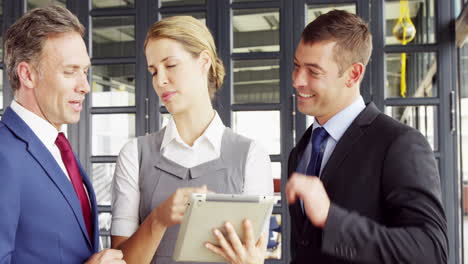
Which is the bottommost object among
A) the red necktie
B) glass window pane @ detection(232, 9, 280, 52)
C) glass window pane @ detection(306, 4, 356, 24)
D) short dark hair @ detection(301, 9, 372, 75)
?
the red necktie

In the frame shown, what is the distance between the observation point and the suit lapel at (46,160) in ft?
4.81

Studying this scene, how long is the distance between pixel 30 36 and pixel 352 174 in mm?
1038

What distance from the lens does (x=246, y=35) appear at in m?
3.72

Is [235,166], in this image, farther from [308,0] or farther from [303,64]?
[308,0]

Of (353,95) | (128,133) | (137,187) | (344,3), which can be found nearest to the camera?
(353,95)

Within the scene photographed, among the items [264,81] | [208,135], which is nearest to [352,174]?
[208,135]

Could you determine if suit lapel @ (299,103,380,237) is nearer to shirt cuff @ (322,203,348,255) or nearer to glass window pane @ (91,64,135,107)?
shirt cuff @ (322,203,348,255)

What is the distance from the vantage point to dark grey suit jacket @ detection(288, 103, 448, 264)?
138 centimetres

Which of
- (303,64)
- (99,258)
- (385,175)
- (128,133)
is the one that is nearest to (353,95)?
(303,64)

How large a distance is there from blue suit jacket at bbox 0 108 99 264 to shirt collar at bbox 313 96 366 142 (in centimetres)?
83

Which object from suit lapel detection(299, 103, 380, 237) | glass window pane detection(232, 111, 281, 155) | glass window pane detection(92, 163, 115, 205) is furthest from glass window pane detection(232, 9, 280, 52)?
suit lapel detection(299, 103, 380, 237)

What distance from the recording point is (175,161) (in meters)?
1.90

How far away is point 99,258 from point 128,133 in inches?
96.3

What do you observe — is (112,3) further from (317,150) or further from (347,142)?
(347,142)
